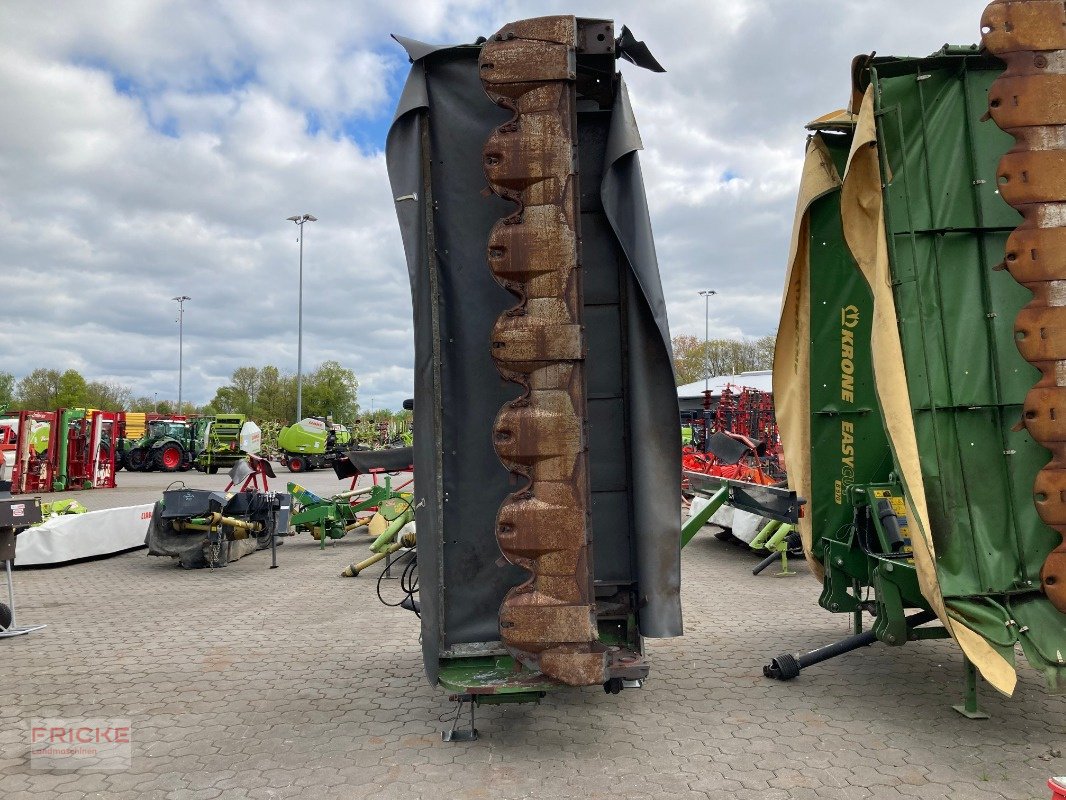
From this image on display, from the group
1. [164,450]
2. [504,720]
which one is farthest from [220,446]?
[504,720]

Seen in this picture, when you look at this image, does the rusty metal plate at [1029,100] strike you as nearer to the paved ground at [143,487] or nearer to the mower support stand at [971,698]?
the mower support stand at [971,698]

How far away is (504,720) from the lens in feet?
14.5

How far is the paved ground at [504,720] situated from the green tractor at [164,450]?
3030 cm

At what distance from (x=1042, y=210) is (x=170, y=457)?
120 ft

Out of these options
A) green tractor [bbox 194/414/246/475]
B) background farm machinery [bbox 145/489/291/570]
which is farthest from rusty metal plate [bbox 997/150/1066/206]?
green tractor [bbox 194/414/246/475]

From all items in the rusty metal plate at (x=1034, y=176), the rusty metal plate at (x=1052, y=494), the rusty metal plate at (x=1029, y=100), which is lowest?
the rusty metal plate at (x=1052, y=494)

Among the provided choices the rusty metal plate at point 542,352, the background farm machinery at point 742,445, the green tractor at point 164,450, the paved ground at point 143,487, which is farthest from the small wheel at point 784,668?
the green tractor at point 164,450

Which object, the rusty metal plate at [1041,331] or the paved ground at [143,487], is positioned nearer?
the rusty metal plate at [1041,331]

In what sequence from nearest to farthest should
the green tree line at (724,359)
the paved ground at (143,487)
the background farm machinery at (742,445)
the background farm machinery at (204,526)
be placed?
1. the background farm machinery at (742,445)
2. the background farm machinery at (204,526)
3. the paved ground at (143,487)
4. the green tree line at (724,359)

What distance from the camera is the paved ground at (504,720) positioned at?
12.0 feet

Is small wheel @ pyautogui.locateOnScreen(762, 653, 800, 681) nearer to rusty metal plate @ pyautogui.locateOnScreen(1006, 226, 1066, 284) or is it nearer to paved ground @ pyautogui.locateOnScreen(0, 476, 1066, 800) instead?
paved ground @ pyautogui.locateOnScreen(0, 476, 1066, 800)

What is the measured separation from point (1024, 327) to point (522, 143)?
2.91 meters

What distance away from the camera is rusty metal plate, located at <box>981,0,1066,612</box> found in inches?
161

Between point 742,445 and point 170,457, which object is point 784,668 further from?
point 170,457
